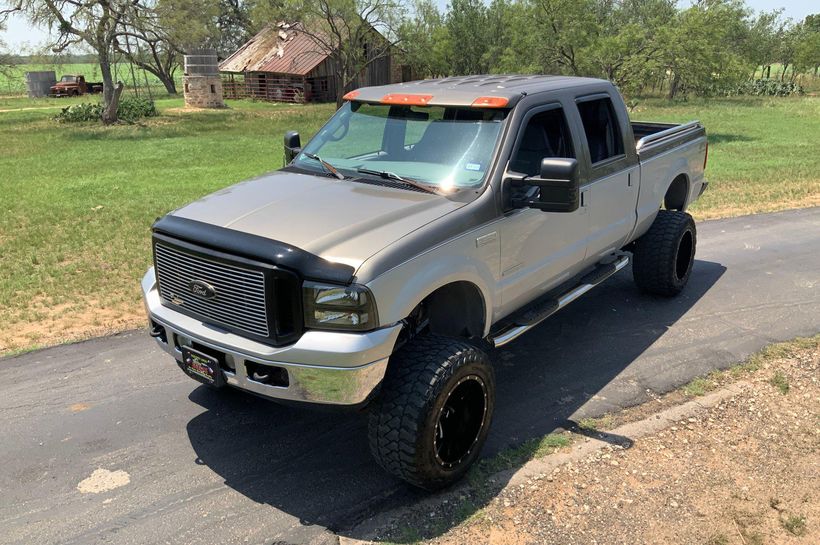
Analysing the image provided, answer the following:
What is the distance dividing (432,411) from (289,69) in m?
44.6

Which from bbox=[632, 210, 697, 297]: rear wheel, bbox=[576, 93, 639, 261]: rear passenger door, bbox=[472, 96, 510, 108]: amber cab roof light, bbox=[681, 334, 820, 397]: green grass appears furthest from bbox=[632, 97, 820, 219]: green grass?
bbox=[472, 96, 510, 108]: amber cab roof light

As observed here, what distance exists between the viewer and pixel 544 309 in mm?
4543

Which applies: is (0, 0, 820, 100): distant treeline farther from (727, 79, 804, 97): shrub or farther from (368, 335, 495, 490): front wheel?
(368, 335, 495, 490): front wheel

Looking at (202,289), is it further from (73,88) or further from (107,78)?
(73,88)

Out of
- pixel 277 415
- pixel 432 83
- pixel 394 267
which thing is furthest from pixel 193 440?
pixel 432 83

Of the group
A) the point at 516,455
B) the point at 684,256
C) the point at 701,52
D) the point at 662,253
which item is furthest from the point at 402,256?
the point at 701,52

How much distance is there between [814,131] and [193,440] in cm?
2437

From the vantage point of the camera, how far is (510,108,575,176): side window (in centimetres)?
425

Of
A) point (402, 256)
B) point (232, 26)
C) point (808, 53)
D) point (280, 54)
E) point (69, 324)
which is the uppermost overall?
point (232, 26)

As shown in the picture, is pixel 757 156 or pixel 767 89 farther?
pixel 767 89

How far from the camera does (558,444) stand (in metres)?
3.95

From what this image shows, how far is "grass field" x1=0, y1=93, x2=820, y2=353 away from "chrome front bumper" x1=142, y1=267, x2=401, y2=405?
3081mm

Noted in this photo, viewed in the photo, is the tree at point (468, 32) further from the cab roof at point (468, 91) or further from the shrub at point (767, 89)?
the cab roof at point (468, 91)

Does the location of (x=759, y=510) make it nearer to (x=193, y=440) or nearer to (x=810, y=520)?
(x=810, y=520)
